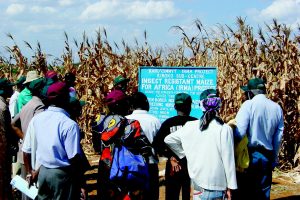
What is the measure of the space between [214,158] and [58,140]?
1.40 metres

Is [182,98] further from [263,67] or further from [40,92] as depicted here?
[263,67]

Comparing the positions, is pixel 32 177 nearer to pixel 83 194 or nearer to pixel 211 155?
pixel 83 194

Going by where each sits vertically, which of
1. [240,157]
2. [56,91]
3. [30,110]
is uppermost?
[56,91]

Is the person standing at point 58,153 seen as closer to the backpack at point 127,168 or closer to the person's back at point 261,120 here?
the backpack at point 127,168

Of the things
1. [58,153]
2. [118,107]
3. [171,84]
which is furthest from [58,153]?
[171,84]

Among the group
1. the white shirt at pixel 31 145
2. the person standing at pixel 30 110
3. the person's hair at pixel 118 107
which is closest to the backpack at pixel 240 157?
the person's hair at pixel 118 107

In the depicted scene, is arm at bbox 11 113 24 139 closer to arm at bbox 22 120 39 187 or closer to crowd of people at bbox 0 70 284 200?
crowd of people at bbox 0 70 284 200

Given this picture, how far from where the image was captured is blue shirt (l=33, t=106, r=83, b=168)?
4.66 m

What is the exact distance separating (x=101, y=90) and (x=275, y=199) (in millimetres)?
5938

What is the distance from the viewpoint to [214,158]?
4.66m

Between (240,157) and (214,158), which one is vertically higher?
(214,158)

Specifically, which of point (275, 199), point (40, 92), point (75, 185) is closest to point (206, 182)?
point (75, 185)

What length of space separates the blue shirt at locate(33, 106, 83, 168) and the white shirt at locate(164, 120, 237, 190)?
42.0 inches

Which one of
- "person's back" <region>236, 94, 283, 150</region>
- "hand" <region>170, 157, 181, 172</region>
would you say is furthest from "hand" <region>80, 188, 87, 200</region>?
"person's back" <region>236, 94, 283, 150</region>
